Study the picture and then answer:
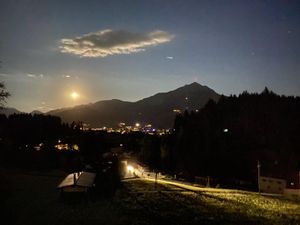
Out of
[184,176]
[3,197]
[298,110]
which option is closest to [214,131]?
[184,176]

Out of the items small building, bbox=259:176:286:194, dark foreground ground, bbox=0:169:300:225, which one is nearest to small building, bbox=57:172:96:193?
dark foreground ground, bbox=0:169:300:225

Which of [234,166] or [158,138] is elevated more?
[158,138]

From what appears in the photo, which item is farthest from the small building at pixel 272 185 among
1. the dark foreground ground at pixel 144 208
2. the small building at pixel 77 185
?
the small building at pixel 77 185

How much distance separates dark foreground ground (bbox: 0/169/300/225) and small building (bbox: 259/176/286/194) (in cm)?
931

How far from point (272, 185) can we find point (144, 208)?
27.1m

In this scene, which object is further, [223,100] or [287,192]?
[223,100]

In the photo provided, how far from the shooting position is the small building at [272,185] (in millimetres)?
50875

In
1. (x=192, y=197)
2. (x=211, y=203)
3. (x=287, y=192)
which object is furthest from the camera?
(x=287, y=192)

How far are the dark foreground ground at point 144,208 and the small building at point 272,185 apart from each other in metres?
9.31

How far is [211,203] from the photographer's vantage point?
1406 inches

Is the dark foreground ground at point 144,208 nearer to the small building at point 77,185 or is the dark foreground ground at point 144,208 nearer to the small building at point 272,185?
the small building at point 77,185

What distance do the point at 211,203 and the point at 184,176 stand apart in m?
47.3

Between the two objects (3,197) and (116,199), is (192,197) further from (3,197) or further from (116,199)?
(3,197)

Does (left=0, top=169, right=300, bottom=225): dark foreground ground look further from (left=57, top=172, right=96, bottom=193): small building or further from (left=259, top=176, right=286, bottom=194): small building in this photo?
(left=259, top=176, right=286, bottom=194): small building
